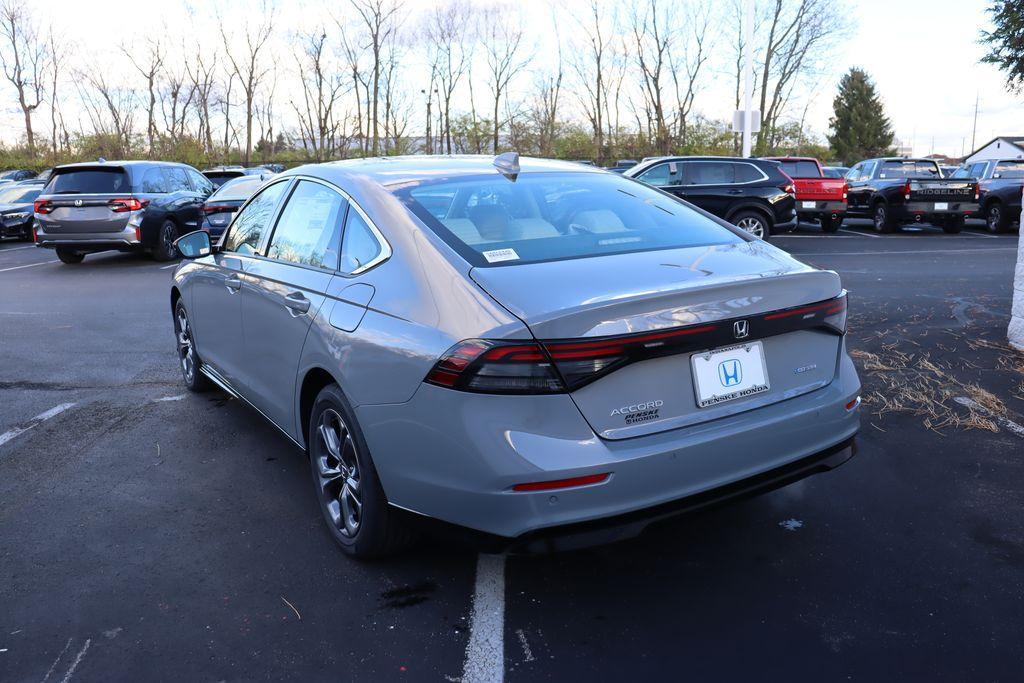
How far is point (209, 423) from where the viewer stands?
499cm

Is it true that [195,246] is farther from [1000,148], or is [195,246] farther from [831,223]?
[1000,148]

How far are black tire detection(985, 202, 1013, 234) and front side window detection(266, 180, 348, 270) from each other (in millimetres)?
18298

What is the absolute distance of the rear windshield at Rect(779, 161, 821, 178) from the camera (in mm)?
17828

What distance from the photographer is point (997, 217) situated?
17.9 metres

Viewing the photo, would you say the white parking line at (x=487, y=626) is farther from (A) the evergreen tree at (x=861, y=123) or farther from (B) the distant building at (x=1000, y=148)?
(B) the distant building at (x=1000, y=148)

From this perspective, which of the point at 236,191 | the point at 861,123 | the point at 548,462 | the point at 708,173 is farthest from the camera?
the point at 861,123

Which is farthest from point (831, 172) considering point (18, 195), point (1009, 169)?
point (18, 195)

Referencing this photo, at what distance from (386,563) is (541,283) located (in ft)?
4.41

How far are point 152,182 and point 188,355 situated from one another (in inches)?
365

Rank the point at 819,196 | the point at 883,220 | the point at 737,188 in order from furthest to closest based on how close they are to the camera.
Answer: the point at 883,220, the point at 819,196, the point at 737,188

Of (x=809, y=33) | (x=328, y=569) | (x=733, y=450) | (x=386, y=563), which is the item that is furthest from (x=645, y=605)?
(x=809, y=33)

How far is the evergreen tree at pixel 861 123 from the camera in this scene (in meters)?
66.9

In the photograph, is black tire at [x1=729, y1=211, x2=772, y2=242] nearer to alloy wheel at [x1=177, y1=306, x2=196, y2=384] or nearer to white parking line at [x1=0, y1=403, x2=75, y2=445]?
alloy wheel at [x1=177, y1=306, x2=196, y2=384]

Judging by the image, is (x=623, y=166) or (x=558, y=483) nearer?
(x=558, y=483)
